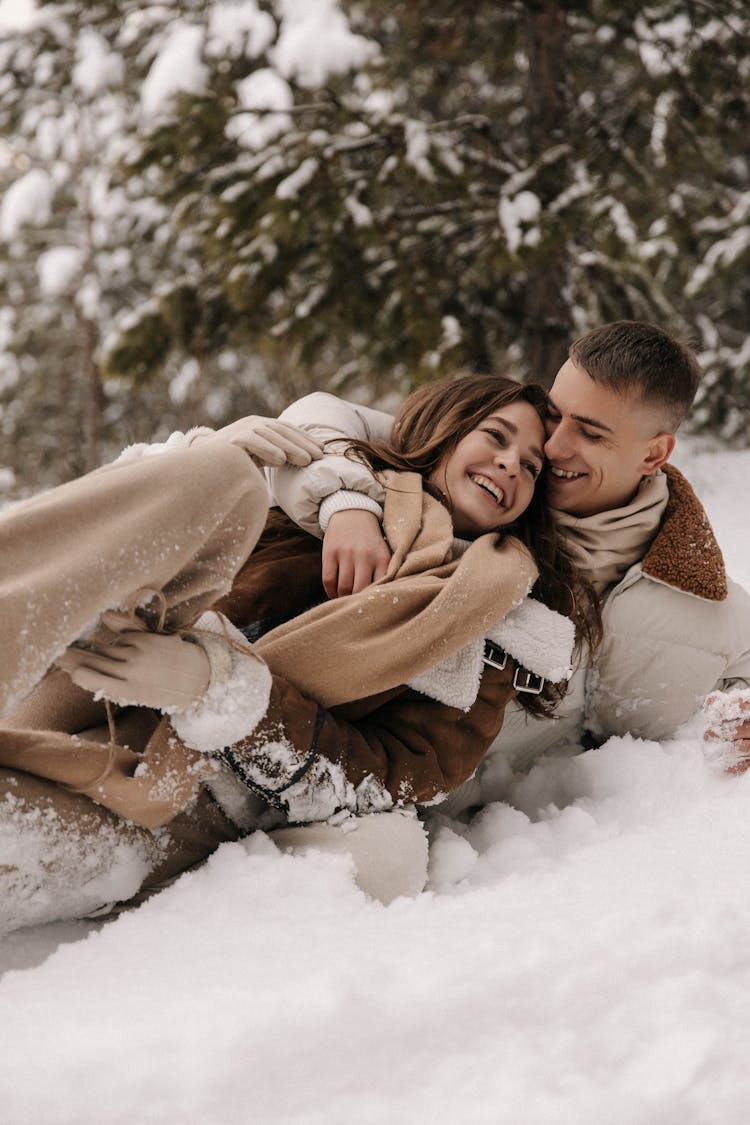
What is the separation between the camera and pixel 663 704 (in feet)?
8.06

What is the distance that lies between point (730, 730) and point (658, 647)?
0.89 ft

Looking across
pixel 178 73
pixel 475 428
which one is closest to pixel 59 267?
pixel 178 73

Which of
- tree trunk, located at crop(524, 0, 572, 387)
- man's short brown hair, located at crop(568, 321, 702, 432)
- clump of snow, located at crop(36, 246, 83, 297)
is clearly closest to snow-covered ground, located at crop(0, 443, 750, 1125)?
man's short brown hair, located at crop(568, 321, 702, 432)

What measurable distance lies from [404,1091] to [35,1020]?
1.85 feet

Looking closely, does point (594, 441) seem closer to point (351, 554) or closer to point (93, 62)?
point (351, 554)

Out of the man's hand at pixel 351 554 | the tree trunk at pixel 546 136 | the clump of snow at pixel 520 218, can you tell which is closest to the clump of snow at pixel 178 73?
the clump of snow at pixel 520 218

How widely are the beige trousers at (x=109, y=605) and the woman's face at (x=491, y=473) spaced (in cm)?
75

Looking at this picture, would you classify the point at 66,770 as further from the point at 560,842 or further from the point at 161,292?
the point at 161,292

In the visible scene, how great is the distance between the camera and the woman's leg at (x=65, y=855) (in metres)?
1.66

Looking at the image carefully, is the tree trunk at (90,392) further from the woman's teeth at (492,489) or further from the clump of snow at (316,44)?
the woman's teeth at (492,489)

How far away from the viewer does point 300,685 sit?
1910mm

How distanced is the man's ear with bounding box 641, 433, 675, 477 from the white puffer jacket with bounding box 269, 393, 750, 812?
126 mm


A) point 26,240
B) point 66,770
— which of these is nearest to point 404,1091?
point 66,770

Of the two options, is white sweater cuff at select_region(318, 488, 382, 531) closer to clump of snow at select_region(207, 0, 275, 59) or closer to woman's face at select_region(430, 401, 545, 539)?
woman's face at select_region(430, 401, 545, 539)
